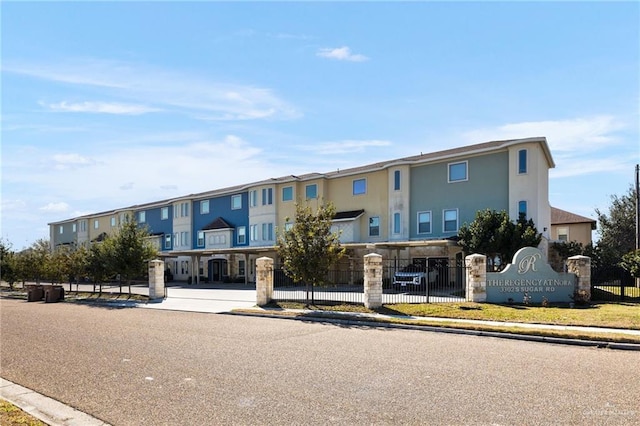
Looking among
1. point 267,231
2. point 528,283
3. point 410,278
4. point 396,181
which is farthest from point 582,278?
point 267,231

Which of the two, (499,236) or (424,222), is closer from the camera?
(499,236)

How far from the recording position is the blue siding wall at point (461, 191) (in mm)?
29062

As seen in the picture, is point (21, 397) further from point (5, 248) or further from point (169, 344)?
point (5, 248)

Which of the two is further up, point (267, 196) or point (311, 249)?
point (267, 196)

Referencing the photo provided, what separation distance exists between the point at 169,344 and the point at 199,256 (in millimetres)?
35034

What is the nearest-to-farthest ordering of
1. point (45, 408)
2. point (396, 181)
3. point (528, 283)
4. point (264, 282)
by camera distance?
point (45, 408), point (528, 283), point (264, 282), point (396, 181)

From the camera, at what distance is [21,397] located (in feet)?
24.2

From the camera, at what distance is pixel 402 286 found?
27.2m

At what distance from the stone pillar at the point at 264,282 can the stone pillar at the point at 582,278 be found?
13339mm

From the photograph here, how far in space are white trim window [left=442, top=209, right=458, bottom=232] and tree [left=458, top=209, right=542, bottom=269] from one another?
5231 millimetres

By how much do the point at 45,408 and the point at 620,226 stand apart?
45.5m

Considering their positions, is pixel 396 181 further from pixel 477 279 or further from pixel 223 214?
pixel 223 214

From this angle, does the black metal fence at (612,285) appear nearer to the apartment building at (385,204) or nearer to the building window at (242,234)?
the apartment building at (385,204)

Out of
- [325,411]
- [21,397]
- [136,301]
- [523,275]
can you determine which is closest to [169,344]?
[21,397]
